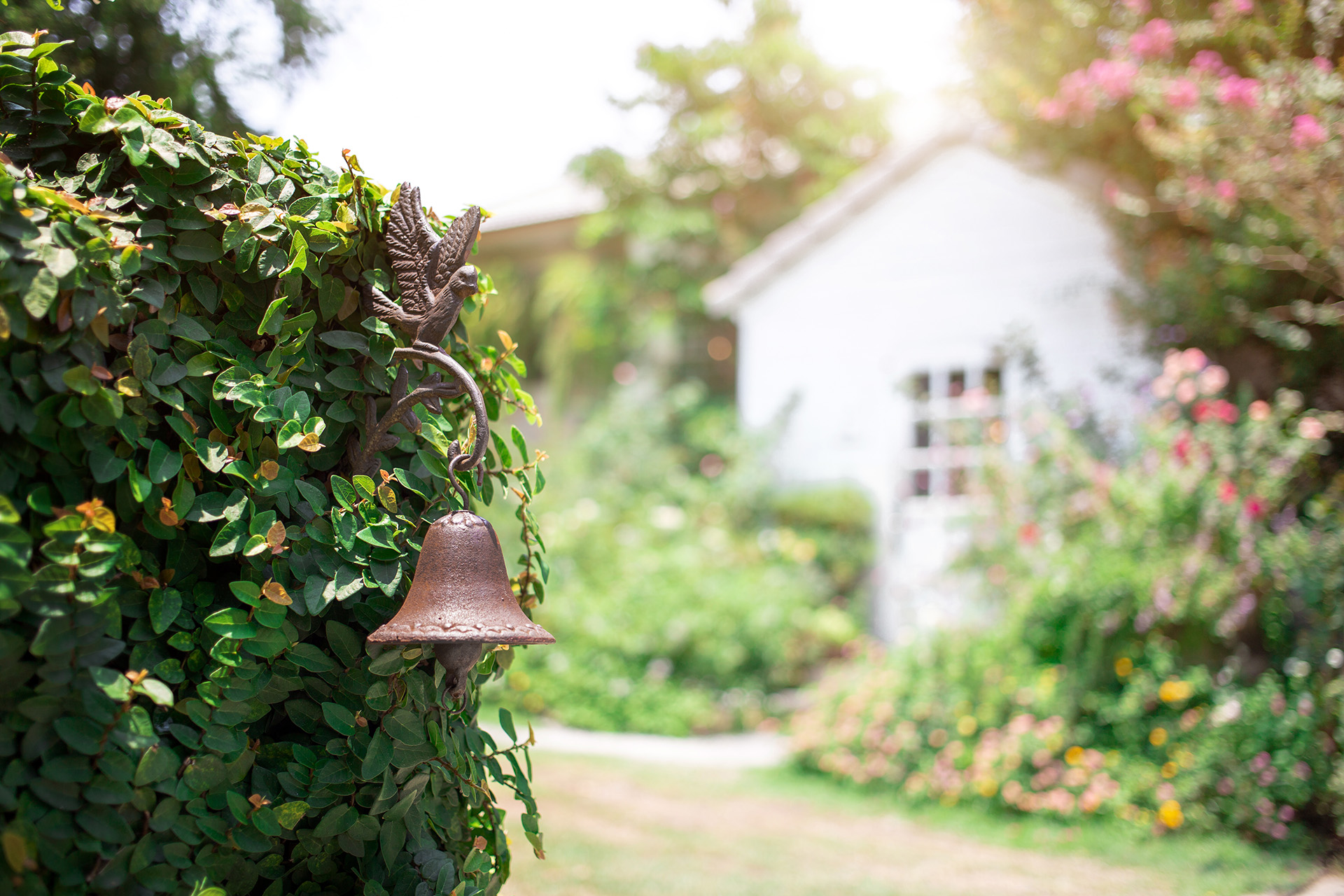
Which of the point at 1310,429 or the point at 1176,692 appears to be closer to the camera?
the point at 1176,692

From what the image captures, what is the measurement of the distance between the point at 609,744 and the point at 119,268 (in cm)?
497

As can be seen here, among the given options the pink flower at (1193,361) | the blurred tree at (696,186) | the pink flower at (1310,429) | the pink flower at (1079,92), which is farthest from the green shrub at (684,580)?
the pink flower at (1079,92)

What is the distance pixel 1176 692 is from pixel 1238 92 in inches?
123

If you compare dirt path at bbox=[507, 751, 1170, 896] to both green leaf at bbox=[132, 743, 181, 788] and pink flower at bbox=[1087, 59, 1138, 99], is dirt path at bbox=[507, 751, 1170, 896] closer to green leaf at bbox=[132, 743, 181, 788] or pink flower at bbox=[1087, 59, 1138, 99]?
green leaf at bbox=[132, 743, 181, 788]

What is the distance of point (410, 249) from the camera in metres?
1.56

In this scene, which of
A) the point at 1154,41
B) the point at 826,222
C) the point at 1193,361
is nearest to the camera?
the point at 1154,41

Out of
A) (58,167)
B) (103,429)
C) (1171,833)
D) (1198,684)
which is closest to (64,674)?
(103,429)

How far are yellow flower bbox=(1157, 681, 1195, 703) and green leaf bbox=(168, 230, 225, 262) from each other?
14.8 ft

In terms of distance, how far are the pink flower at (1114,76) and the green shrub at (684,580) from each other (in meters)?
3.93

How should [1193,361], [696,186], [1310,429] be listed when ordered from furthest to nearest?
[696,186] < [1193,361] < [1310,429]

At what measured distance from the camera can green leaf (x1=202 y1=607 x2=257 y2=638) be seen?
1279mm

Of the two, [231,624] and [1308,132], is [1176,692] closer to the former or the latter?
[1308,132]

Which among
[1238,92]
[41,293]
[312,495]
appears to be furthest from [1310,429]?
[41,293]

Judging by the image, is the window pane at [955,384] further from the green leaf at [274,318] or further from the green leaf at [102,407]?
the green leaf at [102,407]
